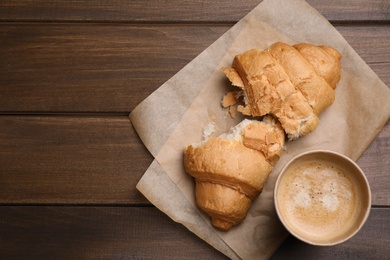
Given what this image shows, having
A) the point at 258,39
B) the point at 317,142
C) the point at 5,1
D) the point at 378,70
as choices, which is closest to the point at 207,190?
the point at 317,142

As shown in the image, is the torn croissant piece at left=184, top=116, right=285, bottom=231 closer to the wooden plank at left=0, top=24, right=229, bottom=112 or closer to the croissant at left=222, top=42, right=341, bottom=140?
A: the croissant at left=222, top=42, right=341, bottom=140

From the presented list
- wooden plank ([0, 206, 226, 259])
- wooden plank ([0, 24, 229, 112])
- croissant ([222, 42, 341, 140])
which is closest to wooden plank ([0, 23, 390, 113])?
wooden plank ([0, 24, 229, 112])

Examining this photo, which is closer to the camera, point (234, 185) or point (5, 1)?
point (234, 185)

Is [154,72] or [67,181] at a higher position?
[154,72]

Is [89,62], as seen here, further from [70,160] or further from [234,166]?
[234,166]

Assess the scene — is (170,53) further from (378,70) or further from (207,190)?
(378,70)

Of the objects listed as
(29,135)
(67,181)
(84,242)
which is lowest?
(84,242)
